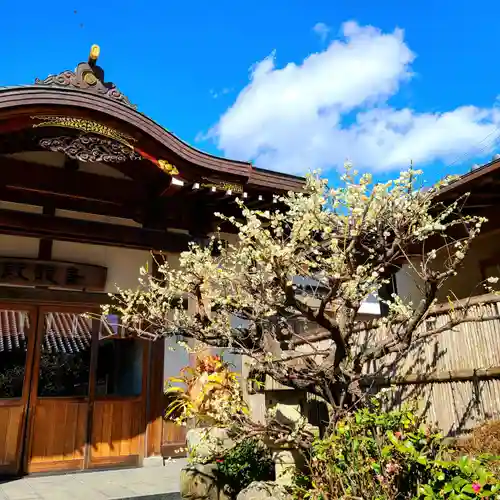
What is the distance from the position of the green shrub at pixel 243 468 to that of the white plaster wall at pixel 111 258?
12.5 feet

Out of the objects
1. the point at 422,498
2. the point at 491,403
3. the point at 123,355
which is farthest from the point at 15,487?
the point at 491,403

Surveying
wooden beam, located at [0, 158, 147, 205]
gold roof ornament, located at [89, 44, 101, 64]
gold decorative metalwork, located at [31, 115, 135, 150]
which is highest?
gold roof ornament, located at [89, 44, 101, 64]

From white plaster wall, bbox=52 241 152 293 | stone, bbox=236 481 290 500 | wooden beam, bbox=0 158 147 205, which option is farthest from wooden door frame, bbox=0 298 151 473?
stone, bbox=236 481 290 500

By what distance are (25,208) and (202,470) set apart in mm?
4984

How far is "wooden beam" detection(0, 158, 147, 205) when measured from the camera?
22.9 feet

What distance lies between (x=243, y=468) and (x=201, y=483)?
51 centimetres

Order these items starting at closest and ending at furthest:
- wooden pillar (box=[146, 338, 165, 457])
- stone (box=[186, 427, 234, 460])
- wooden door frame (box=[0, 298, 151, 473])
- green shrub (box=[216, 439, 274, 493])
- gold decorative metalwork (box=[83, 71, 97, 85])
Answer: green shrub (box=[216, 439, 274, 493]) → stone (box=[186, 427, 234, 460]) → gold decorative metalwork (box=[83, 71, 97, 85]) → wooden door frame (box=[0, 298, 151, 473]) → wooden pillar (box=[146, 338, 165, 457])

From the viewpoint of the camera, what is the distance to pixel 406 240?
5094mm

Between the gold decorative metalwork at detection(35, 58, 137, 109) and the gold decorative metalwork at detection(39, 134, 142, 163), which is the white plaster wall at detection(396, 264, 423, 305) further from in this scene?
the gold decorative metalwork at detection(35, 58, 137, 109)

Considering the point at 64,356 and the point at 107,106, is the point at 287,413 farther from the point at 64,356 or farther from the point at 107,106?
→ the point at 107,106

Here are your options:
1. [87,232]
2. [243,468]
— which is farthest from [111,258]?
[243,468]

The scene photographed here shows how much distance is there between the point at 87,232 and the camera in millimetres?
7379

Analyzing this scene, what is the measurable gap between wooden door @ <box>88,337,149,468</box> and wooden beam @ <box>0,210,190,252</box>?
1.96 meters

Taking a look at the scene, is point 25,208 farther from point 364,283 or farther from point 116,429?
point 364,283
